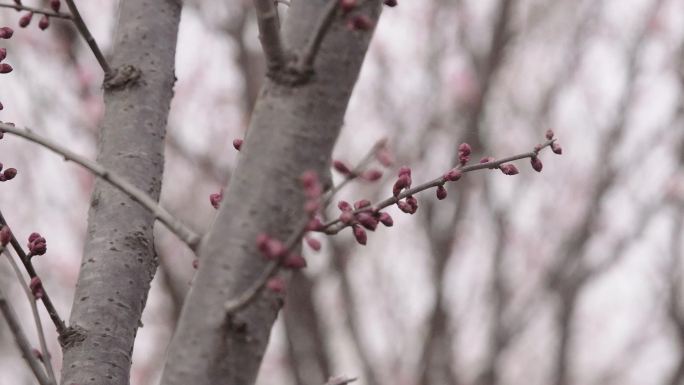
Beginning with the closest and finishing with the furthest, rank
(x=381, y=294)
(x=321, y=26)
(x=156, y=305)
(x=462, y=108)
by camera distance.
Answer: (x=321, y=26)
(x=462, y=108)
(x=381, y=294)
(x=156, y=305)

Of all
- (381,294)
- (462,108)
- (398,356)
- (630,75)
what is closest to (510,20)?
(462,108)

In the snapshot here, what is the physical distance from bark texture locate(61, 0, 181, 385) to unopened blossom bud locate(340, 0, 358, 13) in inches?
39.7

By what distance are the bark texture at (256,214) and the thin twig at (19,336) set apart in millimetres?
208

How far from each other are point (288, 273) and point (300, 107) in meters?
0.29

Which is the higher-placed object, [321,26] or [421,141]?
[421,141]

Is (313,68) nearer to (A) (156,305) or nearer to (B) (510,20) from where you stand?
(B) (510,20)

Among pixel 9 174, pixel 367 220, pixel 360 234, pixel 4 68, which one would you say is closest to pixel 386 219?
pixel 360 234

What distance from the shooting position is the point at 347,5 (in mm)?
1381

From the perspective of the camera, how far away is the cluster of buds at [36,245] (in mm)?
1881

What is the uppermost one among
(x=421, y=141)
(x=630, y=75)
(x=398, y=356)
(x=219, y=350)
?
(x=630, y=75)

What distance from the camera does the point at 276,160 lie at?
1.38 meters

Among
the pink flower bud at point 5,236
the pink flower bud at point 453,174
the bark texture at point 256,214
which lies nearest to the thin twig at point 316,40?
the bark texture at point 256,214

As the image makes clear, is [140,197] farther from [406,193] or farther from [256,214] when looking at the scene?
[406,193]

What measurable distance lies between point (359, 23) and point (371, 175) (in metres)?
0.30
